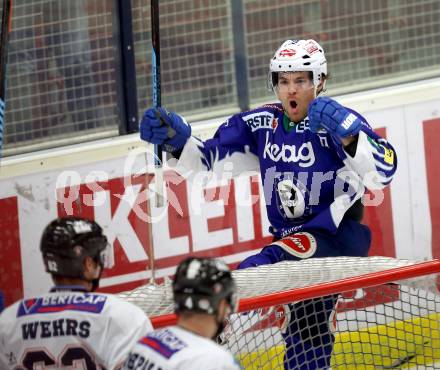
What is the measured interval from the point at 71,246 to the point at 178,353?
41 cm

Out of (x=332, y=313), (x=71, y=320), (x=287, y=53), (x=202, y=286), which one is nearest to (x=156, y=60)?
(x=287, y=53)

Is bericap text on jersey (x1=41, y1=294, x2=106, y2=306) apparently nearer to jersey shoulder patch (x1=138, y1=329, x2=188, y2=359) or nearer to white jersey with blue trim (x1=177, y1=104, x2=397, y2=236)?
jersey shoulder patch (x1=138, y1=329, x2=188, y2=359)

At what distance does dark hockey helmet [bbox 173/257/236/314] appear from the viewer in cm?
256

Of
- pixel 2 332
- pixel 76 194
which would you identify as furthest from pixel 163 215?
pixel 2 332

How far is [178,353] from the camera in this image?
250 cm

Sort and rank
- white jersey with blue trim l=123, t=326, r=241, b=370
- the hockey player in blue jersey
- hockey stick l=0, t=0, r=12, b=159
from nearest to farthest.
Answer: white jersey with blue trim l=123, t=326, r=241, b=370 → hockey stick l=0, t=0, r=12, b=159 → the hockey player in blue jersey

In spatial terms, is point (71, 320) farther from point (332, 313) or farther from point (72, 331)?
point (332, 313)

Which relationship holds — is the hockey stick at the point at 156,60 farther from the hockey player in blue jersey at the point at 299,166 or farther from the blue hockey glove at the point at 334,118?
the blue hockey glove at the point at 334,118

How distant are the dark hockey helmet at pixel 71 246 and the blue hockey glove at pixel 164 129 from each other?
39.9 inches

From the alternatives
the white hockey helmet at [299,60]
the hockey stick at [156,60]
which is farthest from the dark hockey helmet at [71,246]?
the white hockey helmet at [299,60]

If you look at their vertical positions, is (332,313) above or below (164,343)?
below

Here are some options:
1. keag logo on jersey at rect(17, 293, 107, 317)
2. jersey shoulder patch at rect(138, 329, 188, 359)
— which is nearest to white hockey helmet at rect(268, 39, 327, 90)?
keag logo on jersey at rect(17, 293, 107, 317)

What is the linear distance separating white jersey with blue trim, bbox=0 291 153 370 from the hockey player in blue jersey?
1120 mm

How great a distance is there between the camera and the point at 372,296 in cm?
411
